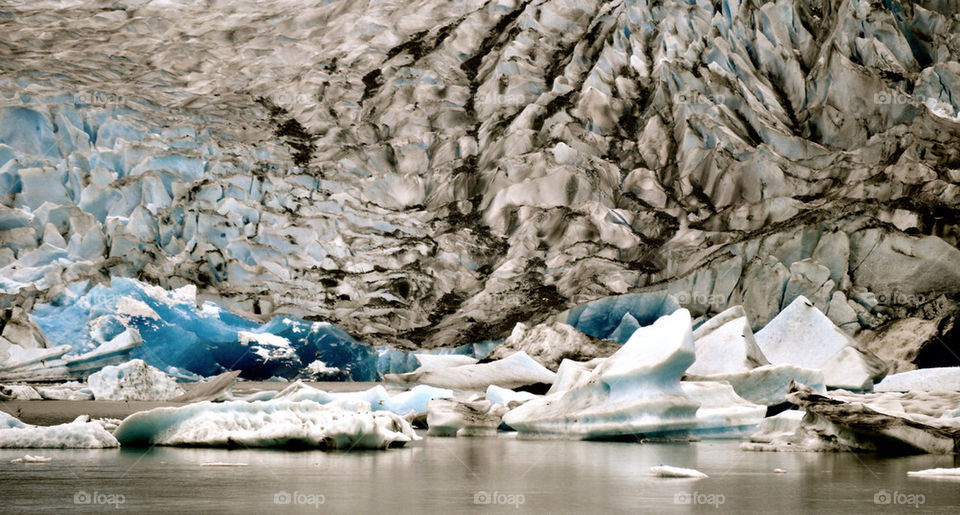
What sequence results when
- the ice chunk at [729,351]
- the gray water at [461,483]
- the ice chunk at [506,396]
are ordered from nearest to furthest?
the gray water at [461,483]
the ice chunk at [506,396]
the ice chunk at [729,351]

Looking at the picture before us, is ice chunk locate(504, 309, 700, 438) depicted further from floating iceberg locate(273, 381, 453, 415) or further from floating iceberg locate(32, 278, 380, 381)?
floating iceberg locate(32, 278, 380, 381)

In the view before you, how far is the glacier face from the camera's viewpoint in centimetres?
2423

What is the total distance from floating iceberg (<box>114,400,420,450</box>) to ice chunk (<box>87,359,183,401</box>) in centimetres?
928

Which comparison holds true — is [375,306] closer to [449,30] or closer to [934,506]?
[449,30]

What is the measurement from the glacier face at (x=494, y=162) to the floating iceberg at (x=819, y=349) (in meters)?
5.34

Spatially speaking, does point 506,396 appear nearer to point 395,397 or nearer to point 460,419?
point 395,397

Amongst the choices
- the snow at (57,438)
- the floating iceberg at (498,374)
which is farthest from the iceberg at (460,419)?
the floating iceberg at (498,374)

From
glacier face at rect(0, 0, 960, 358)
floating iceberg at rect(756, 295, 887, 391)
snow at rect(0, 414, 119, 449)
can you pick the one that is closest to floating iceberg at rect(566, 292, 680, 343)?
glacier face at rect(0, 0, 960, 358)

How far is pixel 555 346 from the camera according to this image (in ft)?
60.7

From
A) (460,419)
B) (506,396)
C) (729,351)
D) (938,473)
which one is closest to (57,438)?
(460,419)

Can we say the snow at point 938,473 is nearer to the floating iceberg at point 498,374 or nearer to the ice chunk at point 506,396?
the ice chunk at point 506,396

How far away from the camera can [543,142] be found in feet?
115

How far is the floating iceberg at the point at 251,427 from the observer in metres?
8.50

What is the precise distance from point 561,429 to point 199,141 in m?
26.7
